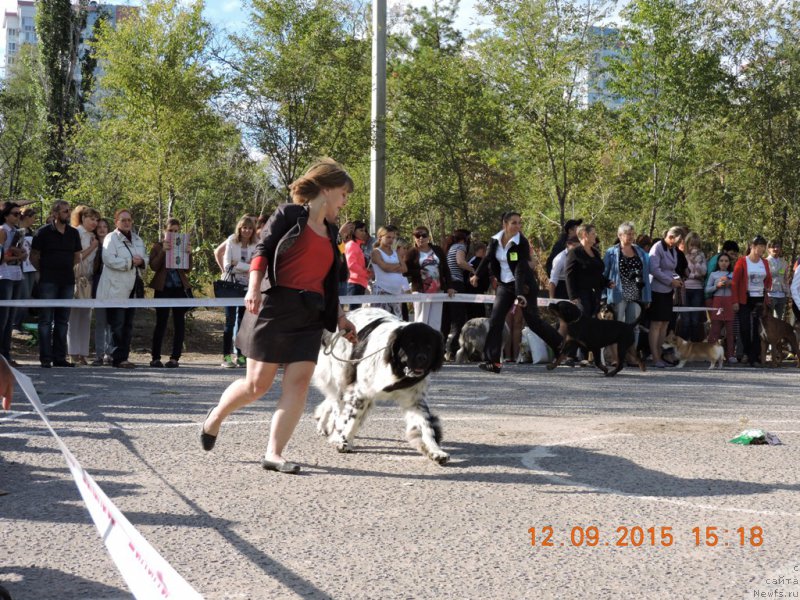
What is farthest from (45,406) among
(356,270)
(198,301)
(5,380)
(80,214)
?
(5,380)

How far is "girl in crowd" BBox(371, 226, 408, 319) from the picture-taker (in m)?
14.7

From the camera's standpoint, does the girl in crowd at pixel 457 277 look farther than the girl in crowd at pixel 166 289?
Yes

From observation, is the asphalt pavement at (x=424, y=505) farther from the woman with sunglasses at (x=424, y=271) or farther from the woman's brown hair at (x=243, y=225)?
the woman with sunglasses at (x=424, y=271)

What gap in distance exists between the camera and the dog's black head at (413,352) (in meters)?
6.72

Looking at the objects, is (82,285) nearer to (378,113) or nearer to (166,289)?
(166,289)

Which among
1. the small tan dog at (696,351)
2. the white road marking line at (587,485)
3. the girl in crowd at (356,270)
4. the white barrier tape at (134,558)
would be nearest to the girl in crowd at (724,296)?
the small tan dog at (696,351)

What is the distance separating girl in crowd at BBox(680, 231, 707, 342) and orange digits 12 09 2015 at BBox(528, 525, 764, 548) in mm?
12703

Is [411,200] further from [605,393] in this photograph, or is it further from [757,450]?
[757,450]

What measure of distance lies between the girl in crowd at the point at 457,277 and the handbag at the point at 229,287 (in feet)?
11.4

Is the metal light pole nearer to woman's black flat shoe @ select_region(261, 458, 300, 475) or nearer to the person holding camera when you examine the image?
the person holding camera

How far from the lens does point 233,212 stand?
4250 centimetres

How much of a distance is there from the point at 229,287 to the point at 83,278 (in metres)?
2.05

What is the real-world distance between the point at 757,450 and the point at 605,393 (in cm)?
408

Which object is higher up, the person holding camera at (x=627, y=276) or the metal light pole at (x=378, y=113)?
the metal light pole at (x=378, y=113)
